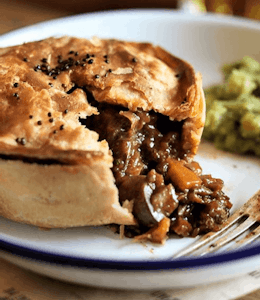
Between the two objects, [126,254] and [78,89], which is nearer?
[126,254]

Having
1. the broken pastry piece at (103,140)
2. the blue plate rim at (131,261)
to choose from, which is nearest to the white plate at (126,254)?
the blue plate rim at (131,261)

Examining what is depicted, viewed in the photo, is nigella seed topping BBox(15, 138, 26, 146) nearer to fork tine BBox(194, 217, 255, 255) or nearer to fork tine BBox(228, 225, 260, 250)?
fork tine BBox(194, 217, 255, 255)

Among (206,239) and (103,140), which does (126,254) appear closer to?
(206,239)

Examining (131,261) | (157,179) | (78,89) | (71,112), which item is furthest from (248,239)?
(78,89)

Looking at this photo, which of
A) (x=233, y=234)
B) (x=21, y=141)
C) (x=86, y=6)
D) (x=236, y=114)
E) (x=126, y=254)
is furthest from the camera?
(x=86, y=6)

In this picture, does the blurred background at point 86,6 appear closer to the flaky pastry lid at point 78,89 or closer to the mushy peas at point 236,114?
the mushy peas at point 236,114

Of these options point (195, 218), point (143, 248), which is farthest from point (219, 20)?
point (143, 248)

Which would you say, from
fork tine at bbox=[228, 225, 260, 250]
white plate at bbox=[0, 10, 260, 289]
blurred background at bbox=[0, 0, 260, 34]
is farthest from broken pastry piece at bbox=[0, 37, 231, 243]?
blurred background at bbox=[0, 0, 260, 34]
